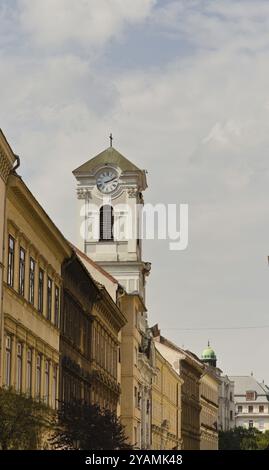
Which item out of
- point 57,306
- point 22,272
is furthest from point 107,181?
point 22,272

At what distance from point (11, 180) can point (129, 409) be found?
50.8 metres

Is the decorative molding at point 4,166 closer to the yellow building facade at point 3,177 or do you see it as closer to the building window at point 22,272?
the yellow building facade at point 3,177

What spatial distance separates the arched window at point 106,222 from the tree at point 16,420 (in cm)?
6698

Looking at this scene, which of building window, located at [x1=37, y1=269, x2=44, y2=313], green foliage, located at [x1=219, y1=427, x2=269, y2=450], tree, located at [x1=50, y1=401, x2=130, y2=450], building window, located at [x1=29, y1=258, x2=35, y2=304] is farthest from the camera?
green foliage, located at [x1=219, y1=427, x2=269, y2=450]

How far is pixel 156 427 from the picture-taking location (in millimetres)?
108000

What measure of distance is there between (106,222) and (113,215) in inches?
32.6

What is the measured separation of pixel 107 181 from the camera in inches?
4065

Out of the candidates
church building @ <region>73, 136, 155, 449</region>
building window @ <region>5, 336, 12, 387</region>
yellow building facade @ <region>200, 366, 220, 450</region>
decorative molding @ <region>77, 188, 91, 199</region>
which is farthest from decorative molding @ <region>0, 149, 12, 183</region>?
yellow building facade @ <region>200, 366, 220, 450</region>

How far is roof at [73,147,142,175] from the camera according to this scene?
339ft

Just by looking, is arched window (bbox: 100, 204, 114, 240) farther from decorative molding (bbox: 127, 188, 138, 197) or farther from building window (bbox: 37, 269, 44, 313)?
building window (bbox: 37, 269, 44, 313)

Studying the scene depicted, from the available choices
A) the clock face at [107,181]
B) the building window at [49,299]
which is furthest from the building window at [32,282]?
the clock face at [107,181]

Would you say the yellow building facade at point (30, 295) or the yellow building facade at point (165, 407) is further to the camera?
the yellow building facade at point (165, 407)

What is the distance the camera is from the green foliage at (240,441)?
173 meters

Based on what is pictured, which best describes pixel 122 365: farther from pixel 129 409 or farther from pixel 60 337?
pixel 60 337
